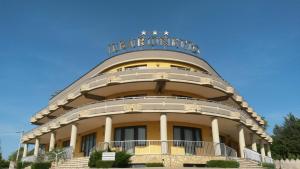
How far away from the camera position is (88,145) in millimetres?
34750

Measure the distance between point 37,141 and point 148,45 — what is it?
21603 mm

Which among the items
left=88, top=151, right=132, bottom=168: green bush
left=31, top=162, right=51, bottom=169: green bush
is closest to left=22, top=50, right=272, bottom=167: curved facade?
left=88, top=151, right=132, bottom=168: green bush

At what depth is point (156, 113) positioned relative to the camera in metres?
28.0

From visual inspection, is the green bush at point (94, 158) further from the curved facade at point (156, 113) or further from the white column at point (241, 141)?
the white column at point (241, 141)

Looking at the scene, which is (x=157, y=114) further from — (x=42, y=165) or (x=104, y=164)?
(x=42, y=165)

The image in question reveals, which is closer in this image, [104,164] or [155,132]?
[104,164]

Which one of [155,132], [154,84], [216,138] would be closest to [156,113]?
[155,132]

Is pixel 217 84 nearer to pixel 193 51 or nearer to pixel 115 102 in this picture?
pixel 193 51

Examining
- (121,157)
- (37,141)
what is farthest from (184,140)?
(37,141)

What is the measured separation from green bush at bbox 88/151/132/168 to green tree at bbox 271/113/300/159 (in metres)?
51.2

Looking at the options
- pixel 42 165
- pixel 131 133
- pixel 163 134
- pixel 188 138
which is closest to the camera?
pixel 163 134

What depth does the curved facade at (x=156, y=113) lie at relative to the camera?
2795cm

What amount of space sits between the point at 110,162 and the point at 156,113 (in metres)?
8.01

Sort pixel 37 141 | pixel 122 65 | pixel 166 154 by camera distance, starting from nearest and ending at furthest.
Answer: pixel 166 154
pixel 122 65
pixel 37 141
